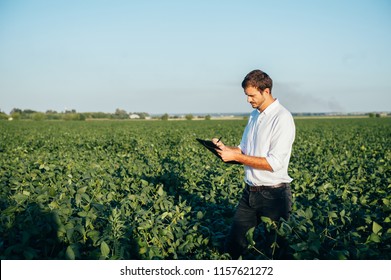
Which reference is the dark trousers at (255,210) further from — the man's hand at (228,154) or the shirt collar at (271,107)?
the shirt collar at (271,107)

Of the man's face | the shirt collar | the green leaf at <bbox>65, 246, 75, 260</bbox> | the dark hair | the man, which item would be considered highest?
the dark hair

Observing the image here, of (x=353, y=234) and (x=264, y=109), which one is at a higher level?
(x=264, y=109)

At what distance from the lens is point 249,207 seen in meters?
3.50

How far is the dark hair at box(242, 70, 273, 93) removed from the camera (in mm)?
3176

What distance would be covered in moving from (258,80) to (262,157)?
66cm

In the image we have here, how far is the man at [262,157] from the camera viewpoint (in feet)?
10.3

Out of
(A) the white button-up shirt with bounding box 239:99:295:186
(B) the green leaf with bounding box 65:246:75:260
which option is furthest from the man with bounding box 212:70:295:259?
(B) the green leaf with bounding box 65:246:75:260

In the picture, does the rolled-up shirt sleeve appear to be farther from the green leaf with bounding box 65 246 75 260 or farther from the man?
the green leaf with bounding box 65 246 75 260

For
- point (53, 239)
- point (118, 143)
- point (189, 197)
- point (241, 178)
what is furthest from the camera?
point (118, 143)

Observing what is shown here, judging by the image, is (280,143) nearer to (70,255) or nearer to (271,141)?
(271,141)
